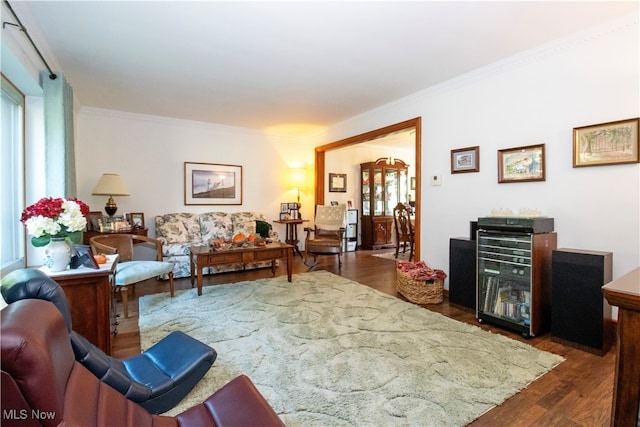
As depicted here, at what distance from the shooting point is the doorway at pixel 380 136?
4105 mm

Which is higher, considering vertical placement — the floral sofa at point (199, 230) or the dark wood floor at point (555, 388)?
the floral sofa at point (199, 230)

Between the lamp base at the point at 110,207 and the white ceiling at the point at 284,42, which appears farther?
the lamp base at the point at 110,207

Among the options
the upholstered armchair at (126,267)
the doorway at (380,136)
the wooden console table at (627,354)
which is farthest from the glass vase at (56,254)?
the doorway at (380,136)

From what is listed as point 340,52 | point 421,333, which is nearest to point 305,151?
point 340,52

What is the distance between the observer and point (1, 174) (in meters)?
2.54

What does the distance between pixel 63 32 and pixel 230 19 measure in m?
1.47

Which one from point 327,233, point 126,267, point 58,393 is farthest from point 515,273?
point 126,267

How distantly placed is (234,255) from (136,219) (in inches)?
86.6

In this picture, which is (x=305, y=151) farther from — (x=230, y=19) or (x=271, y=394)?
(x=271, y=394)

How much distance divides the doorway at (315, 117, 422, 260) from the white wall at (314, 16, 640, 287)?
85 mm

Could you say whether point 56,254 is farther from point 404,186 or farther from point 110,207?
point 404,186

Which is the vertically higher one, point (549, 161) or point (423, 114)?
point (423, 114)

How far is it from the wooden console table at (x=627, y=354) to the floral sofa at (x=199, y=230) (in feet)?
13.7

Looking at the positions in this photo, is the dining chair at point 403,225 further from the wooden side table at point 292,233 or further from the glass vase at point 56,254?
the glass vase at point 56,254
